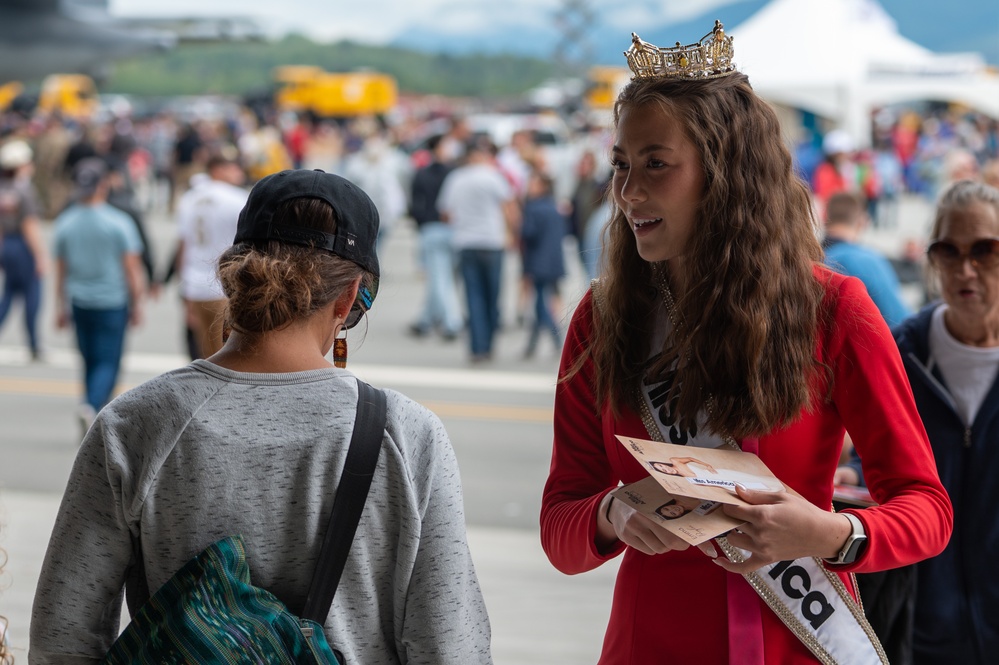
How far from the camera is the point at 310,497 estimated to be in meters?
1.93

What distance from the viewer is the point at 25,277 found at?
41.8ft

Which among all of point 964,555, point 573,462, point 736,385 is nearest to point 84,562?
point 573,462

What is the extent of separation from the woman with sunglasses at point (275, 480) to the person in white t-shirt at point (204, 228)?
6962mm

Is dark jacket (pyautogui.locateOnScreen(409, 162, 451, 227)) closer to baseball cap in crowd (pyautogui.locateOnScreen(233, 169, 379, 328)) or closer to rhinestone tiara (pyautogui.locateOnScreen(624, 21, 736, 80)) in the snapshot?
rhinestone tiara (pyautogui.locateOnScreen(624, 21, 736, 80))

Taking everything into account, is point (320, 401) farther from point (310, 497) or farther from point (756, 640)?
point (756, 640)

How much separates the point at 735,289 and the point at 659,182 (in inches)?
9.3

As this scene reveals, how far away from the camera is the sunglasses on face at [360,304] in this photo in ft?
6.92

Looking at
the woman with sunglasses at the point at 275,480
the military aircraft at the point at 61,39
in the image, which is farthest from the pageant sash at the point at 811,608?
the military aircraft at the point at 61,39

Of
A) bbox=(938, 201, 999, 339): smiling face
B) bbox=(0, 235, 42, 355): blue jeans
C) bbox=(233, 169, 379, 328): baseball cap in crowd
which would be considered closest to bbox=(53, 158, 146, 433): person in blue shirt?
bbox=(0, 235, 42, 355): blue jeans

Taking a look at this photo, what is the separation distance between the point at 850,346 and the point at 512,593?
4.29m

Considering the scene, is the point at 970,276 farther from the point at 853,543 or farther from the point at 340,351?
the point at 340,351

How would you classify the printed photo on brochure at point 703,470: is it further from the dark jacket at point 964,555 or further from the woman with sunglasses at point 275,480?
the dark jacket at point 964,555

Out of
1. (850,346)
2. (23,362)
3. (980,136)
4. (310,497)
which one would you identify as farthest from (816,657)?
(980,136)

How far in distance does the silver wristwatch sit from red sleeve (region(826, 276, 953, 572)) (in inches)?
0.6
